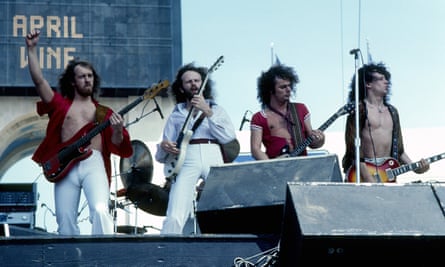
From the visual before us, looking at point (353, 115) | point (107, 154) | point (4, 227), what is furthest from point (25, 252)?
point (353, 115)

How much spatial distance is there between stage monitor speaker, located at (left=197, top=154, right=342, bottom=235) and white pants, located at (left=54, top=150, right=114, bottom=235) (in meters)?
1.53

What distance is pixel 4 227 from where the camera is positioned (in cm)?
496

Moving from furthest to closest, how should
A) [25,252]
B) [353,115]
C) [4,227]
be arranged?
1. [353,115]
2. [4,227]
3. [25,252]

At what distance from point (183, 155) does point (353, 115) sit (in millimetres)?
1483

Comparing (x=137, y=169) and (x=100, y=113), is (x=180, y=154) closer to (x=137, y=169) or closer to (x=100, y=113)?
(x=100, y=113)

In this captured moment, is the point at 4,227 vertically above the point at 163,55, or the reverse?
the point at 163,55

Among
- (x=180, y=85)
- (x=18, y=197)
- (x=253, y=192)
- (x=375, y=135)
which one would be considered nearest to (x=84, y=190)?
(x=180, y=85)

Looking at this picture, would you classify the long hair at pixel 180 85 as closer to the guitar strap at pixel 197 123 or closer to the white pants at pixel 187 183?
the guitar strap at pixel 197 123

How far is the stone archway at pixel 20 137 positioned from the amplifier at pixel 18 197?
11.4 meters

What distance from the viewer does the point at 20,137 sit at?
24.5m

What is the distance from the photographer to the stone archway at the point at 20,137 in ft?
77.8

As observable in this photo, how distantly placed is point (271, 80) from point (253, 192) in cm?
306

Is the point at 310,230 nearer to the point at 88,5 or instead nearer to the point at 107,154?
the point at 107,154

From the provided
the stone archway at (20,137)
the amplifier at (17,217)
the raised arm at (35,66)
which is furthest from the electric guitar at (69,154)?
the stone archway at (20,137)
